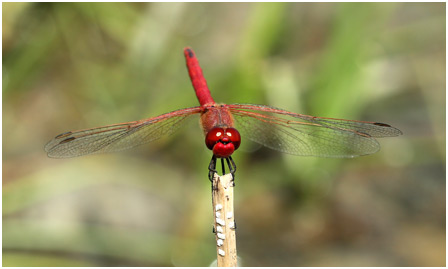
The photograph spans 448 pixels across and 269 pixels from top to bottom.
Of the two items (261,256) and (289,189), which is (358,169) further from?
(261,256)

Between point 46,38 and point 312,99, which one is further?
point 46,38

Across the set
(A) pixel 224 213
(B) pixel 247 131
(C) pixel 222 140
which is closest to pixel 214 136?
(C) pixel 222 140

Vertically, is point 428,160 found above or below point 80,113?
below

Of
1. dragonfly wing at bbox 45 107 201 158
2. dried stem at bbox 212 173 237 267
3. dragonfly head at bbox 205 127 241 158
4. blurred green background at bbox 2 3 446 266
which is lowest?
dried stem at bbox 212 173 237 267

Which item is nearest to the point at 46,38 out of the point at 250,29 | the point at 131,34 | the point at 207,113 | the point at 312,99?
the point at 131,34

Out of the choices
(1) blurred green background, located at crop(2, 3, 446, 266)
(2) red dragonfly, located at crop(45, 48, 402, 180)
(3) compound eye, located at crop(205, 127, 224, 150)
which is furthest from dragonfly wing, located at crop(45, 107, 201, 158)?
(1) blurred green background, located at crop(2, 3, 446, 266)

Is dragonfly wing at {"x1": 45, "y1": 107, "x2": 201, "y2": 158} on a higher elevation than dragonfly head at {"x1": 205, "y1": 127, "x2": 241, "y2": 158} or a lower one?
higher

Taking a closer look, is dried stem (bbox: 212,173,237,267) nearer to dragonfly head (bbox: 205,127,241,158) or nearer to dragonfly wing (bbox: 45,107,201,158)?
dragonfly head (bbox: 205,127,241,158)

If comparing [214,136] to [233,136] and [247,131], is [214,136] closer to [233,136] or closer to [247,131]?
[233,136]
